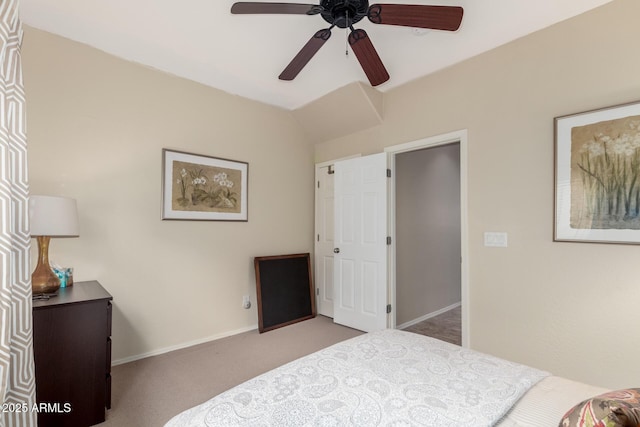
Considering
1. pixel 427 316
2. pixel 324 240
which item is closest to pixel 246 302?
pixel 324 240

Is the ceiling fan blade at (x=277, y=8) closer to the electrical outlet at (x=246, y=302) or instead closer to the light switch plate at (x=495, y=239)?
the light switch plate at (x=495, y=239)

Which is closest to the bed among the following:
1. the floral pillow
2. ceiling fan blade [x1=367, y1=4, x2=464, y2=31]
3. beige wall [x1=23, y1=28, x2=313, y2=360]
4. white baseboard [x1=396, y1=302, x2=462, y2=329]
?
the floral pillow

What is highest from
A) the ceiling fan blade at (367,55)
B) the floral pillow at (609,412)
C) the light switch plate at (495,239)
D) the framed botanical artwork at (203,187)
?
the ceiling fan blade at (367,55)

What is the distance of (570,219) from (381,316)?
1958mm

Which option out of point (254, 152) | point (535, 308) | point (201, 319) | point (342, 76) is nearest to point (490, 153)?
point (535, 308)

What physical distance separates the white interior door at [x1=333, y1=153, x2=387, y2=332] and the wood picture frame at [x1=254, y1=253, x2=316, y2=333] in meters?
0.42

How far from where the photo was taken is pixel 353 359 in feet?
4.53

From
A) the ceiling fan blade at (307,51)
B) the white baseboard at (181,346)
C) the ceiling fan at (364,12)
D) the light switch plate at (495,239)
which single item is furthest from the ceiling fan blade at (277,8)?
the white baseboard at (181,346)

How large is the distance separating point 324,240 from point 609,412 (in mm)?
3536

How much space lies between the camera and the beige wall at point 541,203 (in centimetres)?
204

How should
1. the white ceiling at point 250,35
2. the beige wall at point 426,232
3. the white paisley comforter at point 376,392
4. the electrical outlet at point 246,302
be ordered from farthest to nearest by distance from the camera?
the beige wall at point 426,232, the electrical outlet at point 246,302, the white ceiling at point 250,35, the white paisley comforter at point 376,392

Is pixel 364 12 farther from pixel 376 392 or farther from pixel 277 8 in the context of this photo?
pixel 376 392

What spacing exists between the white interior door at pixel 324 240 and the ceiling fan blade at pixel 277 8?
250cm

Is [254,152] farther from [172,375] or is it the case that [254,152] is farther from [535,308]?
[535,308]
